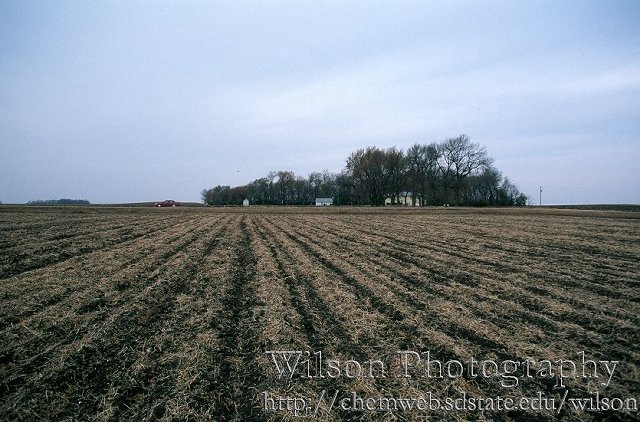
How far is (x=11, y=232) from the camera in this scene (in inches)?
741

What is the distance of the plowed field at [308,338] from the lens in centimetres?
432

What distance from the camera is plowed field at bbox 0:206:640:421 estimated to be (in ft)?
14.2

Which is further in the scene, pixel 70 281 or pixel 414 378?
pixel 70 281

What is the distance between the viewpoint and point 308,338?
20.2ft

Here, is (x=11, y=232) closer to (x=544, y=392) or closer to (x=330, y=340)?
(x=330, y=340)

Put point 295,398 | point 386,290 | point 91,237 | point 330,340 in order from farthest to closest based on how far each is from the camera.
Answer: point 91,237 → point 386,290 → point 330,340 → point 295,398

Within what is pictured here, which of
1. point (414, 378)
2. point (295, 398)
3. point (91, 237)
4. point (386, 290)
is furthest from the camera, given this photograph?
point (91, 237)

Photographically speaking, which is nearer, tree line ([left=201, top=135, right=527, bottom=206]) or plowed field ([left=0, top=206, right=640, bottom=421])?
plowed field ([left=0, top=206, right=640, bottom=421])

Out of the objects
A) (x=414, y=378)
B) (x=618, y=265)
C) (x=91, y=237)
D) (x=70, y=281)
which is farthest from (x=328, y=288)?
(x=91, y=237)

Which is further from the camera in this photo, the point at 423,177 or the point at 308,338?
the point at 423,177

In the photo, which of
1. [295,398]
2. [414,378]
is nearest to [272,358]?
[295,398]

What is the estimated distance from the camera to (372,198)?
4218 inches

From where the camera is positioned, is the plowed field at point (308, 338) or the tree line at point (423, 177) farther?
the tree line at point (423, 177)

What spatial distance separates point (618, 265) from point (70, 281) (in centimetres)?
1841
